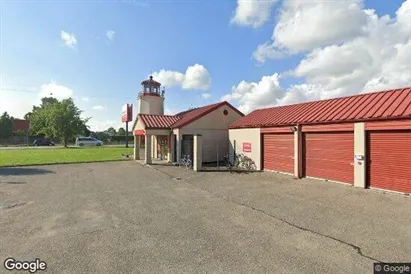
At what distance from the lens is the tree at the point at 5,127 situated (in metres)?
65.5

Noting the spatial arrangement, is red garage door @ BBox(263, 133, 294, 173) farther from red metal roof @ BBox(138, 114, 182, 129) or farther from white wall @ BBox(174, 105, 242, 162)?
red metal roof @ BBox(138, 114, 182, 129)

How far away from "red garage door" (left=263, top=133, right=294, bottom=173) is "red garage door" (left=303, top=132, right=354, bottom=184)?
1055mm

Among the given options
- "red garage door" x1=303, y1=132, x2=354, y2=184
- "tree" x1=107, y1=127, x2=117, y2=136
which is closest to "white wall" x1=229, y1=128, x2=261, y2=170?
"red garage door" x1=303, y1=132, x2=354, y2=184

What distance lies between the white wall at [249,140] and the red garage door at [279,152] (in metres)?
0.46

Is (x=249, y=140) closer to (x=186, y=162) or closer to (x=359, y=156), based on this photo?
(x=186, y=162)

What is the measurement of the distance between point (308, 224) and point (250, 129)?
12186 mm

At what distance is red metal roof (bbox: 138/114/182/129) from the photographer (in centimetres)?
2302

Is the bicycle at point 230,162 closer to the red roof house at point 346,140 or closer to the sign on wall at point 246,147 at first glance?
the sign on wall at point 246,147

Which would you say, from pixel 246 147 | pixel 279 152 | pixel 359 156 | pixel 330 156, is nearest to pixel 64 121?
pixel 246 147

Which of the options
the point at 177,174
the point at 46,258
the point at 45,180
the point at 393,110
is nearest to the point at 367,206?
the point at 393,110

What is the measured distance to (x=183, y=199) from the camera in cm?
997

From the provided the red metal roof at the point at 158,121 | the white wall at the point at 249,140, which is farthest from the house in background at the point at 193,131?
the white wall at the point at 249,140

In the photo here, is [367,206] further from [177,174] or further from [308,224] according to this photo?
[177,174]

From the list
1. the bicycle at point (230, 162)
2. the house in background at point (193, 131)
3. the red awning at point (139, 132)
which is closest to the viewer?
the bicycle at point (230, 162)
